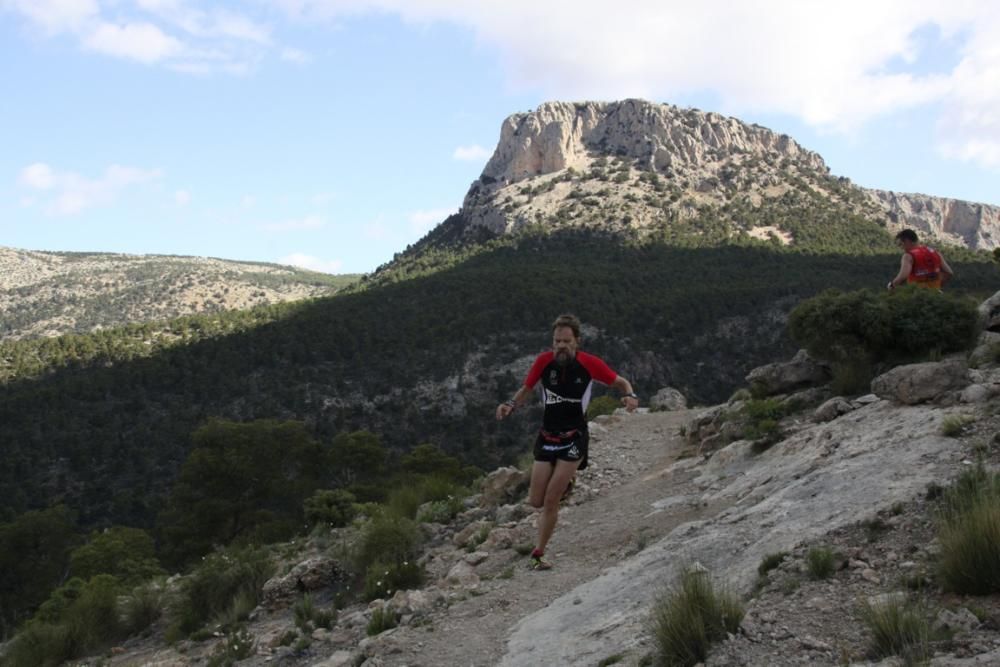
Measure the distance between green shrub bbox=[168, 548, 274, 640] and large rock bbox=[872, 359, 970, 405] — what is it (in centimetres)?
829

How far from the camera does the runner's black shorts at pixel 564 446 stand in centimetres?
615

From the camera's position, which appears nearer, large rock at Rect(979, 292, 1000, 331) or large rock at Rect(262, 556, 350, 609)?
large rock at Rect(262, 556, 350, 609)

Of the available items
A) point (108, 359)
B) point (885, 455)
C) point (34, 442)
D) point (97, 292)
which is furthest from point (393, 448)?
point (97, 292)

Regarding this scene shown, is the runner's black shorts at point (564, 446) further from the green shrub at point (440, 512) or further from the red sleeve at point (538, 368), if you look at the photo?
the green shrub at point (440, 512)

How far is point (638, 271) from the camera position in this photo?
67.0 m

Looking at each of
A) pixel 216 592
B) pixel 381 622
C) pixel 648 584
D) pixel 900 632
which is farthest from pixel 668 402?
pixel 900 632

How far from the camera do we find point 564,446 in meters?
6.17

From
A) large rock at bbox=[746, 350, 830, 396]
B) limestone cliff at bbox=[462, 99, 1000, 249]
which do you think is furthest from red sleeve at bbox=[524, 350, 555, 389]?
limestone cliff at bbox=[462, 99, 1000, 249]

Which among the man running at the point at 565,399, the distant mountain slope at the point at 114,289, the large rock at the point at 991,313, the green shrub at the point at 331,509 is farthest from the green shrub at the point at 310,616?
the distant mountain slope at the point at 114,289

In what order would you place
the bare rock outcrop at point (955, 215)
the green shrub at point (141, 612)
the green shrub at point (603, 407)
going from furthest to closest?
the bare rock outcrop at point (955, 215) < the green shrub at point (603, 407) < the green shrub at point (141, 612)

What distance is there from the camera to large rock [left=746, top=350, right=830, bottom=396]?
11.2 meters

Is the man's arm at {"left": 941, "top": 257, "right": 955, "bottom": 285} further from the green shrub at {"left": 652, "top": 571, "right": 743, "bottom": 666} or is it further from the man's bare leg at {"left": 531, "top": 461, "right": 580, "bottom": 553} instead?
the green shrub at {"left": 652, "top": 571, "right": 743, "bottom": 666}

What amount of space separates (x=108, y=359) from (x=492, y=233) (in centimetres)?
4630

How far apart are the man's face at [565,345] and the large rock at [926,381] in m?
4.20
